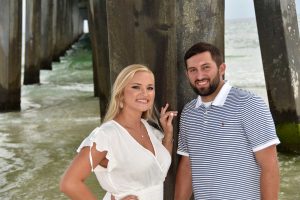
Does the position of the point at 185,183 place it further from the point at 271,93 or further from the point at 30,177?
the point at 271,93

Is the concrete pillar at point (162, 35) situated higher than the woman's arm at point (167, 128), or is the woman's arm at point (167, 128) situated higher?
the concrete pillar at point (162, 35)

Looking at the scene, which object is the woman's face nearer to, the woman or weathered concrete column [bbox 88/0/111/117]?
the woman

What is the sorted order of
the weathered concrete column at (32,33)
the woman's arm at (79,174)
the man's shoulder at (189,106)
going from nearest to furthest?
the woman's arm at (79,174) < the man's shoulder at (189,106) < the weathered concrete column at (32,33)

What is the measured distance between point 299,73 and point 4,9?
4239 millimetres

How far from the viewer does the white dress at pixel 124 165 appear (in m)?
1.83

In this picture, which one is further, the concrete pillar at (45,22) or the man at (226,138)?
the concrete pillar at (45,22)

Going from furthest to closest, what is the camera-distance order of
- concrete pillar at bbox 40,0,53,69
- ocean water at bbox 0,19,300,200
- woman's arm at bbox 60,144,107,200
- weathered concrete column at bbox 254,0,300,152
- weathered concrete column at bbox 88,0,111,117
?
concrete pillar at bbox 40,0,53,69 < weathered concrete column at bbox 88,0,111,117 < weathered concrete column at bbox 254,0,300,152 < ocean water at bbox 0,19,300,200 < woman's arm at bbox 60,144,107,200

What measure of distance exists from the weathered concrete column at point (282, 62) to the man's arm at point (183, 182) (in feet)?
9.40

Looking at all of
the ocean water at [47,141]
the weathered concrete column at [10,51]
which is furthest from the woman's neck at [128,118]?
the weathered concrete column at [10,51]

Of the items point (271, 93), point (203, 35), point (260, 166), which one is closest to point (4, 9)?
point (271, 93)

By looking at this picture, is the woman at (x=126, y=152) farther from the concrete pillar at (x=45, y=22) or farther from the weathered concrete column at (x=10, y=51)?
the concrete pillar at (x=45, y=22)

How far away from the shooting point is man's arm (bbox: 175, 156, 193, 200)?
2.12 meters

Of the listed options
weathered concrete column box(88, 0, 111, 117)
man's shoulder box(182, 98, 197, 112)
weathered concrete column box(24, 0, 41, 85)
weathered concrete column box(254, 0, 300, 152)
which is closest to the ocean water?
weathered concrete column box(254, 0, 300, 152)

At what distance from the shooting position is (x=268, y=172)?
1893 mm
